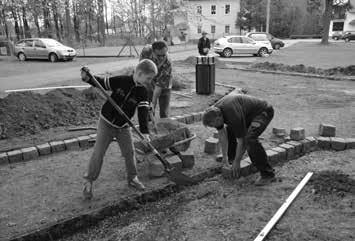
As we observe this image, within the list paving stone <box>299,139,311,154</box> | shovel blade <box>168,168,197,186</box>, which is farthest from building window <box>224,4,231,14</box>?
shovel blade <box>168,168,197,186</box>

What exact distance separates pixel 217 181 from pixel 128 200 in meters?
1.20

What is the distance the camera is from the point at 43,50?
20562 mm

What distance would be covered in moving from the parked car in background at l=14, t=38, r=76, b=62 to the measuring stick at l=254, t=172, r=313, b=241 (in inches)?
741

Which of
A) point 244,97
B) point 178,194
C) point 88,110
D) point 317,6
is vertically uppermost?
point 317,6

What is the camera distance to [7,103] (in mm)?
6012

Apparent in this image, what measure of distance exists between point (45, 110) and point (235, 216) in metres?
4.31

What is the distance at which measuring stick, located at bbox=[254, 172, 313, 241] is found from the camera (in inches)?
117

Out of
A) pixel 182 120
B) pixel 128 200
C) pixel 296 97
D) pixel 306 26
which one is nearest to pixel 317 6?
pixel 306 26

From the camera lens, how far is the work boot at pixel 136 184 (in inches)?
152

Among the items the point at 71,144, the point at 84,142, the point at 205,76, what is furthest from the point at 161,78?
the point at 205,76

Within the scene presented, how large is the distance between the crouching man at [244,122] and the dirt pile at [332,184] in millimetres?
516

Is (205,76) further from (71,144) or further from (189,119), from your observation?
(71,144)

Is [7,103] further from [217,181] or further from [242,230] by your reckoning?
[242,230]

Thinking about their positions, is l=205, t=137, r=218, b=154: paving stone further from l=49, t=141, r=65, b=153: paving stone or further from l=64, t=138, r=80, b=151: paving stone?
l=49, t=141, r=65, b=153: paving stone
